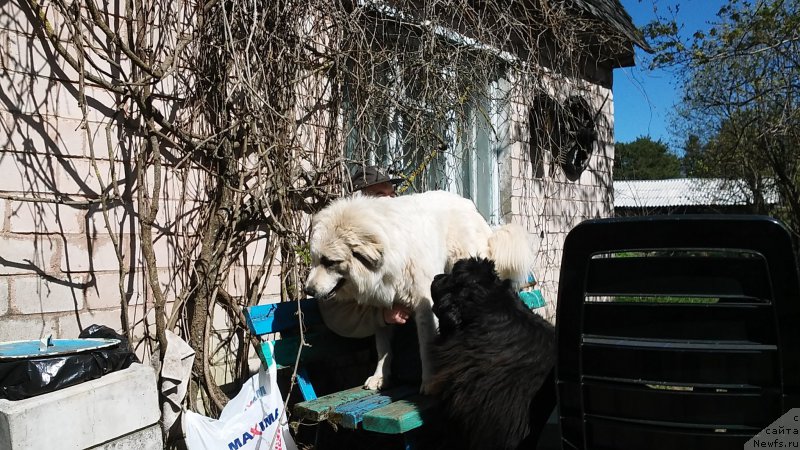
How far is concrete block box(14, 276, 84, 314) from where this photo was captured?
3207mm

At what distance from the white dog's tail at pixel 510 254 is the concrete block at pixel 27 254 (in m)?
2.54

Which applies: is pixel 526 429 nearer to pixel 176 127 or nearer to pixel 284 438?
pixel 284 438

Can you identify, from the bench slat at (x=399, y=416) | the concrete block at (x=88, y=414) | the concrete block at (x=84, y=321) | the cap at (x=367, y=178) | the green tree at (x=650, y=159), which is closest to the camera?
the concrete block at (x=88, y=414)

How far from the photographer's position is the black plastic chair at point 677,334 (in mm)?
1686

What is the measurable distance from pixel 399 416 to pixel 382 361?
2.27 ft

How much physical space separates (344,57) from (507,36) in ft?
6.00

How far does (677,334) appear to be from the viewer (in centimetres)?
182

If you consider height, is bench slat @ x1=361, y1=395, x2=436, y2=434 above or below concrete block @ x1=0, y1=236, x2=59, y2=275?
below

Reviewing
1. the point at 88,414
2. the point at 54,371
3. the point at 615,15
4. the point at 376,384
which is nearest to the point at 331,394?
the point at 376,384

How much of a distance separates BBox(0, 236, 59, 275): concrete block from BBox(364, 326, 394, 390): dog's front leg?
1870 mm

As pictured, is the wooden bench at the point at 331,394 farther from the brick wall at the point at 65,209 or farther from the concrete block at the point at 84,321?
the concrete block at the point at 84,321

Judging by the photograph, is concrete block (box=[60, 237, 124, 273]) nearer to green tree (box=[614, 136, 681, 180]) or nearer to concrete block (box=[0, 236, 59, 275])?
concrete block (box=[0, 236, 59, 275])

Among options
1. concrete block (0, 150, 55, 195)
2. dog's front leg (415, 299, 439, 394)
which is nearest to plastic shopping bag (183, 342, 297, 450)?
dog's front leg (415, 299, 439, 394)

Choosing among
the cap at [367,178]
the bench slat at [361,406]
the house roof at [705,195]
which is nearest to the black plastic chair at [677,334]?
the bench slat at [361,406]
